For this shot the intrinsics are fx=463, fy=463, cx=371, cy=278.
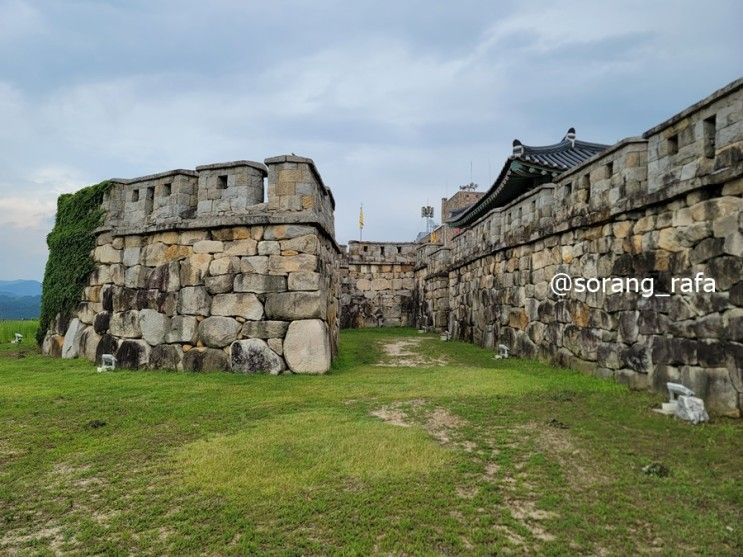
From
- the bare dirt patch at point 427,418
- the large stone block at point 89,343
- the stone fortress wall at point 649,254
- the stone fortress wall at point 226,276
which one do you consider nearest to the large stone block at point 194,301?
the stone fortress wall at point 226,276

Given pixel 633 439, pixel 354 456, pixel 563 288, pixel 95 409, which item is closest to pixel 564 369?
pixel 563 288

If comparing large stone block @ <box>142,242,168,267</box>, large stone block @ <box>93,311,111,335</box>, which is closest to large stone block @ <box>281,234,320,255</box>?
large stone block @ <box>142,242,168,267</box>

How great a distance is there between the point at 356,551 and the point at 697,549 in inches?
60.1

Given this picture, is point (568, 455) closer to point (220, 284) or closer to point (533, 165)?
point (220, 284)

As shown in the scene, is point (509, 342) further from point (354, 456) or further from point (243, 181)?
point (354, 456)

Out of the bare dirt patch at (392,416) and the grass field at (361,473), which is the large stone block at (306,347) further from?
Result: the bare dirt patch at (392,416)

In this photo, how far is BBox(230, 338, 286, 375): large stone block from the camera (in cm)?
636

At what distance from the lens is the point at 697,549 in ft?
6.80

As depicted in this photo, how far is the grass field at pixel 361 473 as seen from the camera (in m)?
2.20

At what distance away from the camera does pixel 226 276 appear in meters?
6.67

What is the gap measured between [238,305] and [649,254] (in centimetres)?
520

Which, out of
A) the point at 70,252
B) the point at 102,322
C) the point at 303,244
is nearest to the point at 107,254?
the point at 102,322

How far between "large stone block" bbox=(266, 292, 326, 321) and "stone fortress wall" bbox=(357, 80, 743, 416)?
12.1 ft

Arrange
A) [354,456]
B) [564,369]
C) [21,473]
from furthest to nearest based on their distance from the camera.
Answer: [564,369], [354,456], [21,473]
